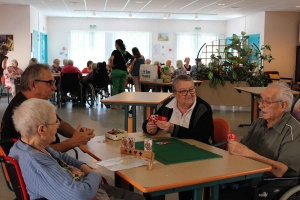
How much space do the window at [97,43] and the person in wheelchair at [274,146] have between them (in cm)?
1377

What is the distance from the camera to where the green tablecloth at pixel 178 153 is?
2109mm

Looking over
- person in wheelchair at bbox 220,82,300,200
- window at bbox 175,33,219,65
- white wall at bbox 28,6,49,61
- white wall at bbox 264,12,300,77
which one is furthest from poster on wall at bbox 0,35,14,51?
person in wheelchair at bbox 220,82,300,200

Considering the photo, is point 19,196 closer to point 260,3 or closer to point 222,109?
point 222,109

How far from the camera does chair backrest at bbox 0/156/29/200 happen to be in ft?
5.67

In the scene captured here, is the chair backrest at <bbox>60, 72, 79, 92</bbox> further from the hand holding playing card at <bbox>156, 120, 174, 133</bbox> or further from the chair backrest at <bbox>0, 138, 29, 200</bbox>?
the chair backrest at <bbox>0, 138, 29, 200</bbox>

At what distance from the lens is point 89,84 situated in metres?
9.28

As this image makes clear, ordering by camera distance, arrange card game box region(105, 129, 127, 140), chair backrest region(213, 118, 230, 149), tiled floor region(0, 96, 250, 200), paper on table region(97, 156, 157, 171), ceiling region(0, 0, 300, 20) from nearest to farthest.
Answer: paper on table region(97, 156, 157, 171) → card game box region(105, 129, 127, 140) → chair backrest region(213, 118, 230, 149) → tiled floor region(0, 96, 250, 200) → ceiling region(0, 0, 300, 20)

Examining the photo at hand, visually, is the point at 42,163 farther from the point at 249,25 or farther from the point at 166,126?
the point at 249,25

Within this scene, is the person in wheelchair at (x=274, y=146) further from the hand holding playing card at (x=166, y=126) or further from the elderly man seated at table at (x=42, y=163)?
the elderly man seated at table at (x=42, y=163)

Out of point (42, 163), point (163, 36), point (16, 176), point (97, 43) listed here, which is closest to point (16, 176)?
point (16, 176)

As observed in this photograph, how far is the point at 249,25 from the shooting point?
13984mm

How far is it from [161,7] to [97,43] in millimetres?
4688

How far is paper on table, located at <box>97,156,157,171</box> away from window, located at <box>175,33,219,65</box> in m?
14.5

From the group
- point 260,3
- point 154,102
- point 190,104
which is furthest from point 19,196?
point 260,3
